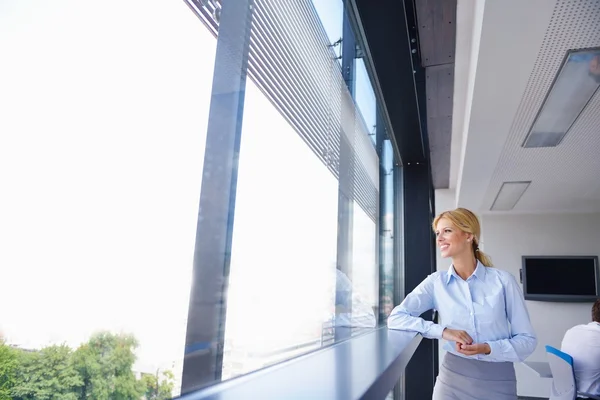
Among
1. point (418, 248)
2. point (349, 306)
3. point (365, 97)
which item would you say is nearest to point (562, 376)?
point (418, 248)

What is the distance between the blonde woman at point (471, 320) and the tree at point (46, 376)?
1694 mm

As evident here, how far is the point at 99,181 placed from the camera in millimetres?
516

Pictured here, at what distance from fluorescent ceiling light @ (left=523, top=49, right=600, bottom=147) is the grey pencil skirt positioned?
1.60 meters

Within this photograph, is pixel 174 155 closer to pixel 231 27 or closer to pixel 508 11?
pixel 231 27

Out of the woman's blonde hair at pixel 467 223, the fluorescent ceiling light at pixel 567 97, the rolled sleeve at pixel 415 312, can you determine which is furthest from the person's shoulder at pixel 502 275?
the fluorescent ceiling light at pixel 567 97

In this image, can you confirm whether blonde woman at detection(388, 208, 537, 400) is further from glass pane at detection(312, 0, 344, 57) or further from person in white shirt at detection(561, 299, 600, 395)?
person in white shirt at detection(561, 299, 600, 395)

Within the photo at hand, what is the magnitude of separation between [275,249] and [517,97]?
229 cm

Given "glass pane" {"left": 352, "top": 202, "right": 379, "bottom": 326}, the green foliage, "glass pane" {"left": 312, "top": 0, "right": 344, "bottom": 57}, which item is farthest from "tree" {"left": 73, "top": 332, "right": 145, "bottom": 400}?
"glass pane" {"left": 352, "top": 202, "right": 379, "bottom": 326}

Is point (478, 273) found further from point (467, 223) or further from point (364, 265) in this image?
point (364, 265)

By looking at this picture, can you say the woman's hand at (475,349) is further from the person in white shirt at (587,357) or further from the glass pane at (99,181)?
the person in white shirt at (587,357)

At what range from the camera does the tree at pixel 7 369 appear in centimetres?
38

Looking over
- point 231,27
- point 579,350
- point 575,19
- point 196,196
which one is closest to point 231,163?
point 196,196

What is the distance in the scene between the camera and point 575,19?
6.33 feet

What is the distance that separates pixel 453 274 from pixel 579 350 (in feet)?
8.32
